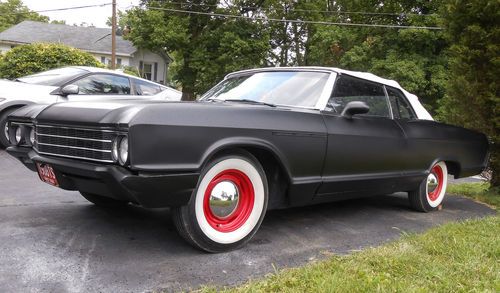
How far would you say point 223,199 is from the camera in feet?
11.0

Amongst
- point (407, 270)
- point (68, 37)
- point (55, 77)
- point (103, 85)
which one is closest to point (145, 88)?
point (103, 85)

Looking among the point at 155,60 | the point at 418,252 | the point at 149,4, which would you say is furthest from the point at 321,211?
the point at 155,60

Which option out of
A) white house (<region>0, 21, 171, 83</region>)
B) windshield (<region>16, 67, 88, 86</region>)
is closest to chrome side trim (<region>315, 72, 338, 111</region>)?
windshield (<region>16, 67, 88, 86</region>)

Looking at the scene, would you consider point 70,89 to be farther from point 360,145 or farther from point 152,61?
point 152,61

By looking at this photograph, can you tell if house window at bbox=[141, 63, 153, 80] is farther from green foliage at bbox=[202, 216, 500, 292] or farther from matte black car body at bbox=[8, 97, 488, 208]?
green foliage at bbox=[202, 216, 500, 292]

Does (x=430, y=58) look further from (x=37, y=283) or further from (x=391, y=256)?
(x=37, y=283)

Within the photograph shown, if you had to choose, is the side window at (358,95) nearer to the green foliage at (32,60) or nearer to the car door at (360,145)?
the car door at (360,145)

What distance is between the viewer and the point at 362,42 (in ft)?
84.5

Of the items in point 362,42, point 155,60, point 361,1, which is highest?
point 361,1

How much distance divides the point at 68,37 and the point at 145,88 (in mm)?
32168

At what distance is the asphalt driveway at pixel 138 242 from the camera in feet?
9.15

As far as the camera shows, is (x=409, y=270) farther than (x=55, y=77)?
No

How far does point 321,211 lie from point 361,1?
24678mm

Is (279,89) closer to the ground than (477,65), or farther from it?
closer to the ground
